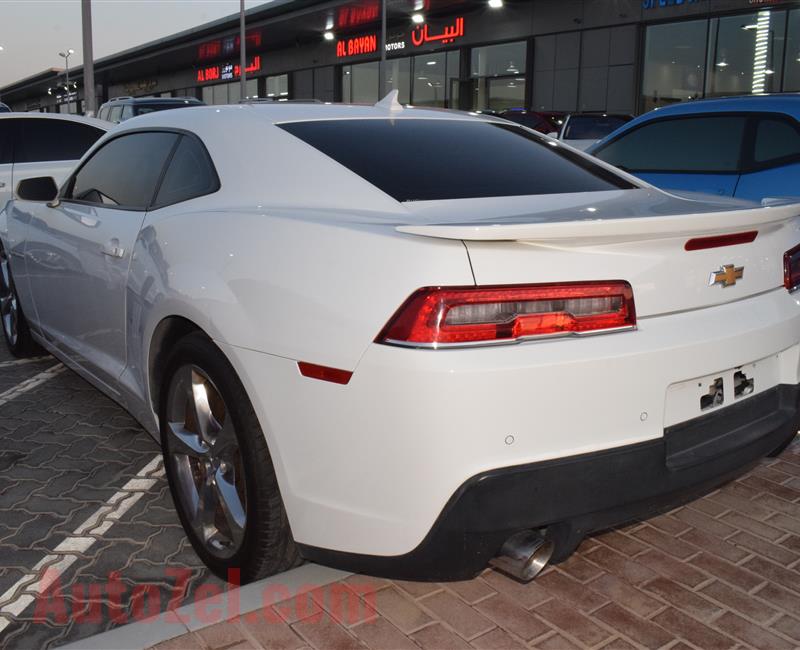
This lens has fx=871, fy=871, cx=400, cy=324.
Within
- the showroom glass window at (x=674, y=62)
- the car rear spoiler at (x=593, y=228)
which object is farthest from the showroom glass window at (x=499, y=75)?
the car rear spoiler at (x=593, y=228)

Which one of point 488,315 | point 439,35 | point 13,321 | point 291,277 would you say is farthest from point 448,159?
point 439,35

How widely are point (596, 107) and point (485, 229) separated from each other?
23.7 meters

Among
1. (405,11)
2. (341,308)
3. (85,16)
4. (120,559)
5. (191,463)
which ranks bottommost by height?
(120,559)

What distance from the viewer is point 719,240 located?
252cm

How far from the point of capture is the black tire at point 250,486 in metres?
2.48

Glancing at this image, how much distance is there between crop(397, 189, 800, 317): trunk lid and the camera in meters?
2.13

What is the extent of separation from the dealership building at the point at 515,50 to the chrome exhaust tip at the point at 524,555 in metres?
19.8

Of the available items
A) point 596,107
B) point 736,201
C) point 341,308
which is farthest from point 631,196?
point 596,107

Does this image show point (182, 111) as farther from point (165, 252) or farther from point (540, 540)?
point (540, 540)

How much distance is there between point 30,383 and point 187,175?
2529 mm

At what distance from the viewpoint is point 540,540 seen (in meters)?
2.38

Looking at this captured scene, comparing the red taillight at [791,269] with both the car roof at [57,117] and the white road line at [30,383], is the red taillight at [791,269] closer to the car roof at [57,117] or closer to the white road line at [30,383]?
the white road line at [30,383]

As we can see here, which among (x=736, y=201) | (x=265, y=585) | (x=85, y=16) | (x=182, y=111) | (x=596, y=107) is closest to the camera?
(x=265, y=585)

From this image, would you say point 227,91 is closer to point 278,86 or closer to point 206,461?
point 278,86
